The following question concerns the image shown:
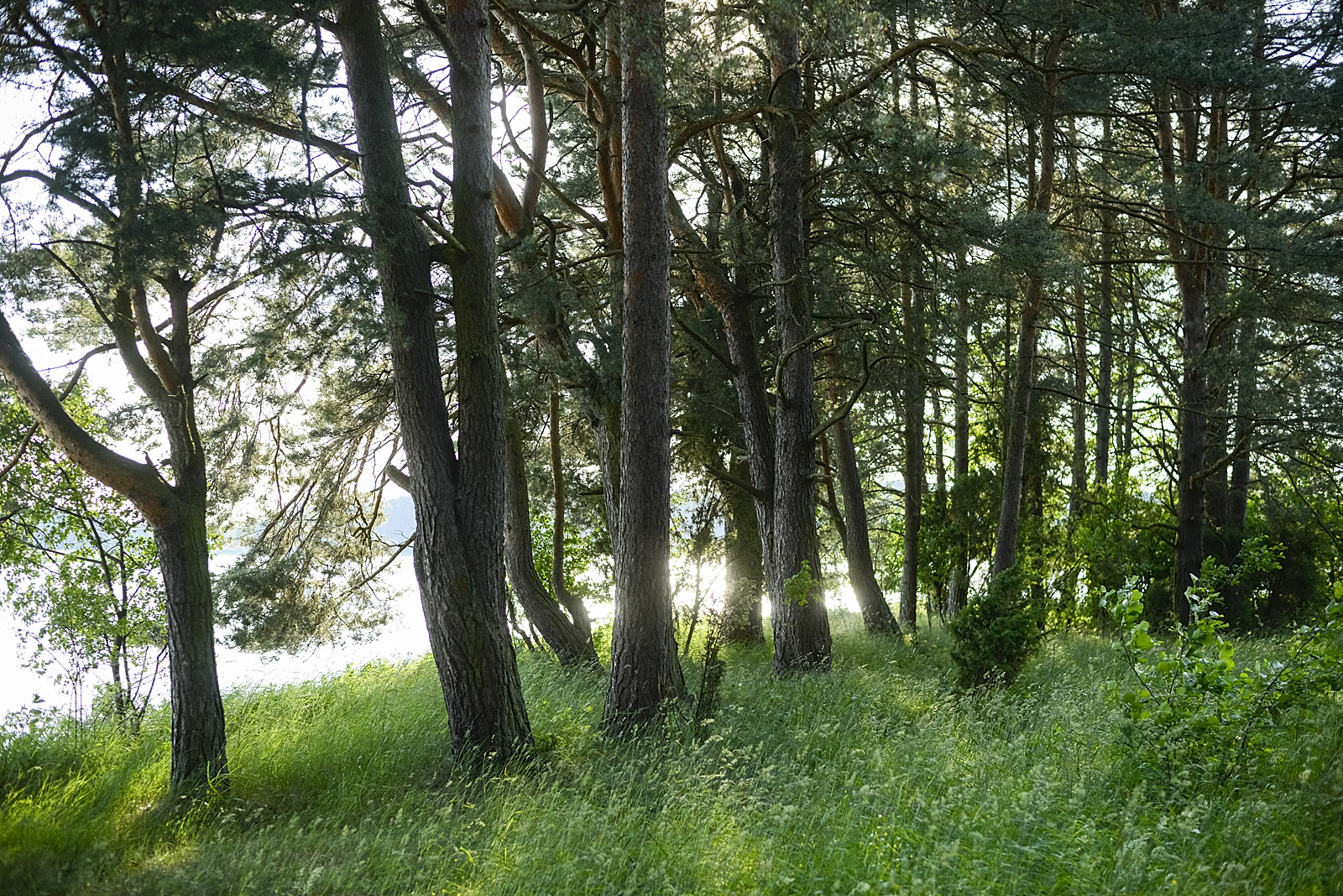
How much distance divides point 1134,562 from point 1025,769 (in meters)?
9.49

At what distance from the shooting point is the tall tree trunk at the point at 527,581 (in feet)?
32.8

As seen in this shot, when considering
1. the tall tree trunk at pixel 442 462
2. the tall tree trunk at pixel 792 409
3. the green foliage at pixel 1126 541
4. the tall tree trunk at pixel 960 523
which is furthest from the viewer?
the tall tree trunk at pixel 960 523

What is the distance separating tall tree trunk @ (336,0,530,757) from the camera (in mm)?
6141

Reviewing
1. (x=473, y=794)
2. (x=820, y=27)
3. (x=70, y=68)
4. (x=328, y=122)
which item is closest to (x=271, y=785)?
(x=473, y=794)

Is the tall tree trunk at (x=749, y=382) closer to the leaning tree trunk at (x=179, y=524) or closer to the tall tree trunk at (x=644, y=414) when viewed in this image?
the tall tree trunk at (x=644, y=414)

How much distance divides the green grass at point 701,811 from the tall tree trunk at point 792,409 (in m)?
2.49

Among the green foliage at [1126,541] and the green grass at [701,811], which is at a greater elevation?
the green foliage at [1126,541]

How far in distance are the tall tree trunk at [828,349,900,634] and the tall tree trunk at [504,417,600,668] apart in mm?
5109

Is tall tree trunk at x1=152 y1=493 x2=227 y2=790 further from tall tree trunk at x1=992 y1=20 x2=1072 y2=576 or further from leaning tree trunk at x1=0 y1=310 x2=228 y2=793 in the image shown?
tall tree trunk at x1=992 y1=20 x2=1072 y2=576

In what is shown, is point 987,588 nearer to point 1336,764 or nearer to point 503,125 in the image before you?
point 1336,764

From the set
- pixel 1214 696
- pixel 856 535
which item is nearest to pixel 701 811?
pixel 1214 696

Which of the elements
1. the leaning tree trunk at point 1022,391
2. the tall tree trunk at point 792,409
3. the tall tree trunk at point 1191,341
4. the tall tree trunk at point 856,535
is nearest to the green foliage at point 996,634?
the leaning tree trunk at point 1022,391

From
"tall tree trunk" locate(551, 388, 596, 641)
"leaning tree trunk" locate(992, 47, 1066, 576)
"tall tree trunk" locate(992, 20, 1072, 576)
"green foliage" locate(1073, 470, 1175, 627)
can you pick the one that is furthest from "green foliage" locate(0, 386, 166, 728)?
"green foliage" locate(1073, 470, 1175, 627)

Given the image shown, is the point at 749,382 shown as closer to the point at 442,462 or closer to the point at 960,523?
the point at 442,462
